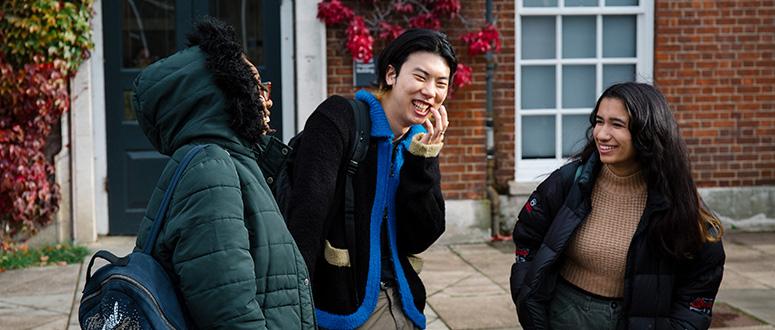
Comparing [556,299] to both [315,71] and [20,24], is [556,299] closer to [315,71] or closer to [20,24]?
[315,71]

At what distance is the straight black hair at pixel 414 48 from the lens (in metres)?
3.35

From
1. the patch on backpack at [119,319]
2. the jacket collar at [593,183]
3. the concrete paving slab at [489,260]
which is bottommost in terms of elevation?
the concrete paving slab at [489,260]

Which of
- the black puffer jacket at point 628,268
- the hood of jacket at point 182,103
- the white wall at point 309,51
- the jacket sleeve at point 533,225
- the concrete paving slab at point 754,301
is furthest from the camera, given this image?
the white wall at point 309,51

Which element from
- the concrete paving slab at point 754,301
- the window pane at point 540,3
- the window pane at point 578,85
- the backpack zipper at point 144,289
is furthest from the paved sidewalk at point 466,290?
the backpack zipper at point 144,289

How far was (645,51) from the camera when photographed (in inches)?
350

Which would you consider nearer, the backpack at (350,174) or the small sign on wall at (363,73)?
the backpack at (350,174)

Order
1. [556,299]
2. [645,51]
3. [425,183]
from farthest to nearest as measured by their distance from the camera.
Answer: [645,51] → [556,299] → [425,183]

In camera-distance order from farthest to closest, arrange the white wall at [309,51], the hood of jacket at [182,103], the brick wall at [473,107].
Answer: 1. the brick wall at [473,107]
2. the white wall at [309,51]
3. the hood of jacket at [182,103]

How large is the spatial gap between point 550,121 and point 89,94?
415 cm

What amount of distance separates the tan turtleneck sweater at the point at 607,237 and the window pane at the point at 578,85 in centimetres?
550

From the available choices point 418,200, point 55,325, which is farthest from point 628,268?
point 55,325

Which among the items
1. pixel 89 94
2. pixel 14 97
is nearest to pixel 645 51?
pixel 89 94

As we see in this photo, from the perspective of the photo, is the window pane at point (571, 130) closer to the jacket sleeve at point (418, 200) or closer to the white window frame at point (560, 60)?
the white window frame at point (560, 60)

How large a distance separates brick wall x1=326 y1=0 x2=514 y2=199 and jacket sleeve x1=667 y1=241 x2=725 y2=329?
5.19 meters
